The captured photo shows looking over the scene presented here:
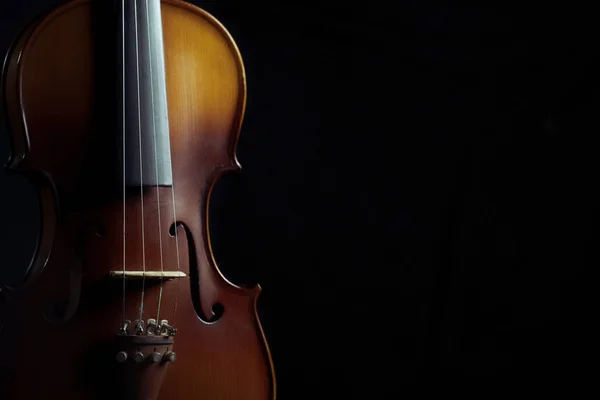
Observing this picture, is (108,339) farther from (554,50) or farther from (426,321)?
(554,50)

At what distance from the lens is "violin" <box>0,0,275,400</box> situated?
133 centimetres

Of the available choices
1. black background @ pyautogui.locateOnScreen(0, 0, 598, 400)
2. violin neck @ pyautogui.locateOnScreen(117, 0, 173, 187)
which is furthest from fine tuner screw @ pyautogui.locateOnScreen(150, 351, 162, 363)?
black background @ pyautogui.locateOnScreen(0, 0, 598, 400)

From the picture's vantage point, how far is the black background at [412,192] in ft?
6.67

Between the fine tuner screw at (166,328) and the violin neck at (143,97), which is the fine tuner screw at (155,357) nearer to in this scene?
the fine tuner screw at (166,328)

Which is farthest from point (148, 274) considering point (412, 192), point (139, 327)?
point (412, 192)

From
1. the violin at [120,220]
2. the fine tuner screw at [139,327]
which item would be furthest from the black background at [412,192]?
the fine tuner screw at [139,327]

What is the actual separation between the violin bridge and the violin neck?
0.49ft

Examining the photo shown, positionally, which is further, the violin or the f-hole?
the f-hole

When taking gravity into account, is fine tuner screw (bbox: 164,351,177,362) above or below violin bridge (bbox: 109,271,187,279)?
below

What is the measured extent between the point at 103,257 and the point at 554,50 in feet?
4.12

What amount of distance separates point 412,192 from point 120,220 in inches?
36.1

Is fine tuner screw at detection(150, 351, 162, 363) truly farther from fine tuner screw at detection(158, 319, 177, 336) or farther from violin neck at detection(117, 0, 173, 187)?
violin neck at detection(117, 0, 173, 187)

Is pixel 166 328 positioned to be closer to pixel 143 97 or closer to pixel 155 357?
pixel 155 357

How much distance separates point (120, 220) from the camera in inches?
55.2
